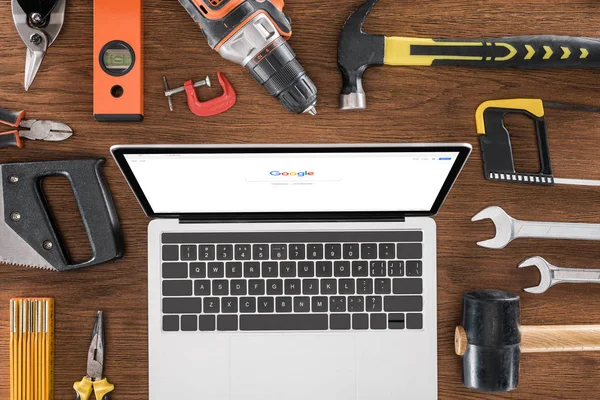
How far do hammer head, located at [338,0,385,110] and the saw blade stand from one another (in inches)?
23.8

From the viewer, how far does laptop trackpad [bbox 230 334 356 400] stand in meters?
0.92

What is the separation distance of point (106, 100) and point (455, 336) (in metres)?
0.75

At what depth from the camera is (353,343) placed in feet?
3.04

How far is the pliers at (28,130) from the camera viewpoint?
93 centimetres

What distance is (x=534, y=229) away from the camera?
0.96 meters

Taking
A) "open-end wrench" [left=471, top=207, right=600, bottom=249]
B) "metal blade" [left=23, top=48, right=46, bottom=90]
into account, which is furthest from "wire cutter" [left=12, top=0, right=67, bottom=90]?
"open-end wrench" [left=471, top=207, right=600, bottom=249]

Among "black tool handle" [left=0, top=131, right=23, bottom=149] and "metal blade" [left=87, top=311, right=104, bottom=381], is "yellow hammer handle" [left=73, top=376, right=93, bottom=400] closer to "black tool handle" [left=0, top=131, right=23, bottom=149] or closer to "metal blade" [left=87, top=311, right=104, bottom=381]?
"metal blade" [left=87, top=311, right=104, bottom=381]

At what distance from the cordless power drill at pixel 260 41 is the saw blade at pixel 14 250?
0.45 m

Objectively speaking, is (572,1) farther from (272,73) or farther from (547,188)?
(272,73)

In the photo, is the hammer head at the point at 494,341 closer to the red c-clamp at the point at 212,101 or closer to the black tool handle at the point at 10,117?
the red c-clamp at the point at 212,101

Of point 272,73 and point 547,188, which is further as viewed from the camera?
point 547,188

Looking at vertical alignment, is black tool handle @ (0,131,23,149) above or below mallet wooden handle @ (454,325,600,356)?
above

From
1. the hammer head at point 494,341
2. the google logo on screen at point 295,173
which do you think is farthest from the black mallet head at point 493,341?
the google logo on screen at point 295,173

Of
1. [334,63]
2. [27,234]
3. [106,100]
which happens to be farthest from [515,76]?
[27,234]
